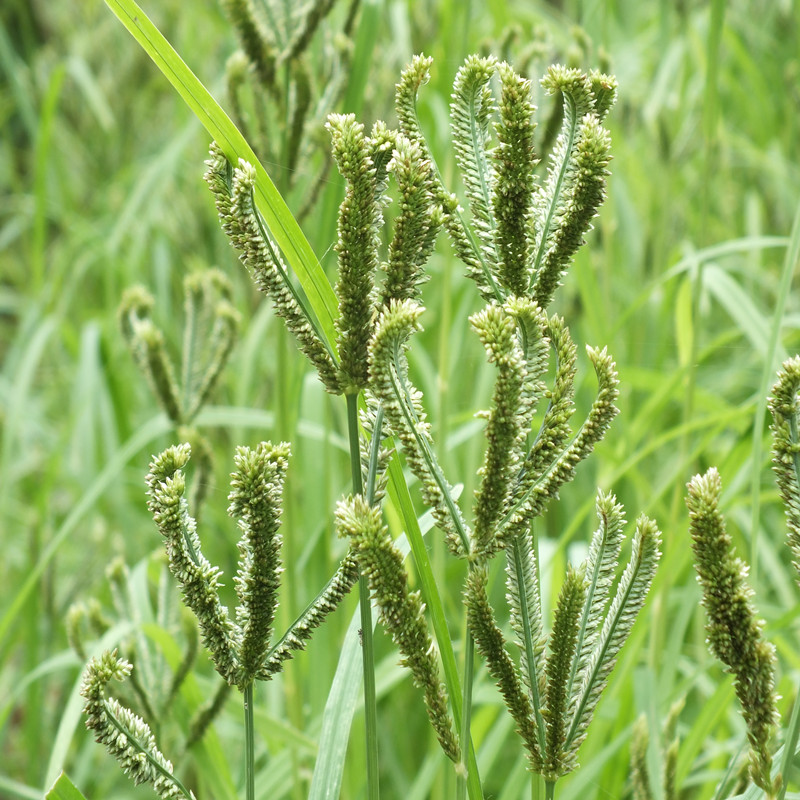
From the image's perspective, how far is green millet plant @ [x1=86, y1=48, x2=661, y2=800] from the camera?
0.37m

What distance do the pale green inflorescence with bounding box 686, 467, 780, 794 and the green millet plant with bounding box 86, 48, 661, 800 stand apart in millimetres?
37

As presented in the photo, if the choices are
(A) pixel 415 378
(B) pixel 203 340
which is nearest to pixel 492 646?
(B) pixel 203 340

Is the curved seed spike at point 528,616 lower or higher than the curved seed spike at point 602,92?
lower

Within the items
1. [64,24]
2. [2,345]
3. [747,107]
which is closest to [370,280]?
[747,107]

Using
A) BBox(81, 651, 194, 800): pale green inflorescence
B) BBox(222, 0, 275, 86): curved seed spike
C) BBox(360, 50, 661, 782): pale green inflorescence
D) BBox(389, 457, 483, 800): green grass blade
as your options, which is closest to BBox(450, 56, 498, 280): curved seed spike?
BBox(360, 50, 661, 782): pale green inflorescence

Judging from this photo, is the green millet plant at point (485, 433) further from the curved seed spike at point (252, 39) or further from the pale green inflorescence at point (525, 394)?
the curved seed spike at point (252, 39)

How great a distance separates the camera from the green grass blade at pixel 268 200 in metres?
0.45

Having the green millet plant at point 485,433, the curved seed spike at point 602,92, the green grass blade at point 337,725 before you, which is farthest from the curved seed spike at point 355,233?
the green grass blade at point 337,725

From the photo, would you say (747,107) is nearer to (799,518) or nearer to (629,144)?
(629,144)

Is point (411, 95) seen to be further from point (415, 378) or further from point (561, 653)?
point (415, 378)

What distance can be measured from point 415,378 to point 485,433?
938 mm

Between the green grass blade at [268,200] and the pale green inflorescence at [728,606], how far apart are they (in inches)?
7.3

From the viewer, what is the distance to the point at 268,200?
45cm

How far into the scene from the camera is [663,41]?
1.41 m
